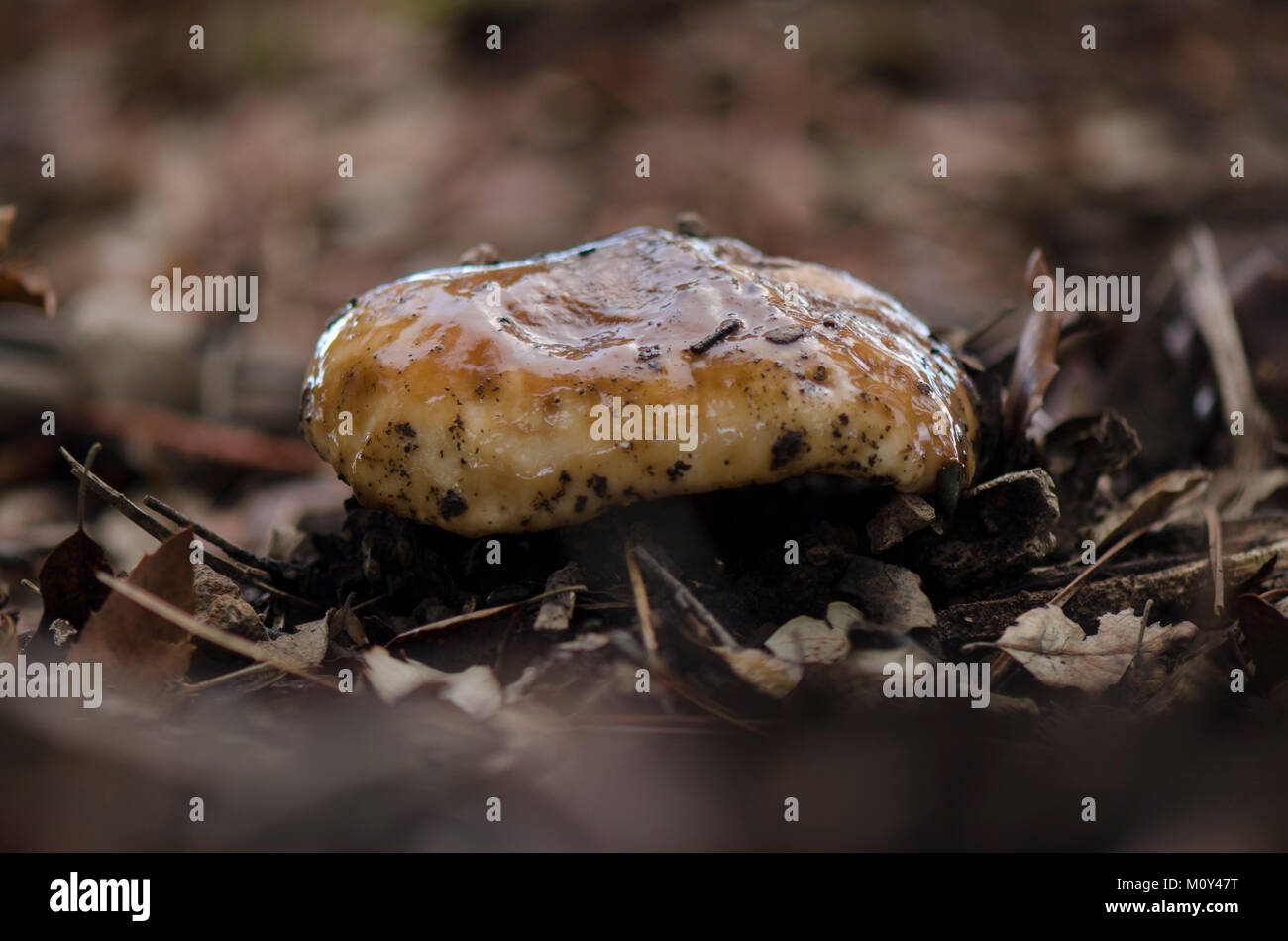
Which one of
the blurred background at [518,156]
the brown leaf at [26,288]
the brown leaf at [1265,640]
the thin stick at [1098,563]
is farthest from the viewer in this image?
the blurred background at [518,156]

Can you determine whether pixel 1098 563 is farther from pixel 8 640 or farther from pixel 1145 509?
pixel 8 640

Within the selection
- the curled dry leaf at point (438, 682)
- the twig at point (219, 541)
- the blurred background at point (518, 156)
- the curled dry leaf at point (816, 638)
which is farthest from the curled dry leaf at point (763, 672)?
the blurred background at point (518, 156)

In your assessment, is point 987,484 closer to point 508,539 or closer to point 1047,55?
point 508,539

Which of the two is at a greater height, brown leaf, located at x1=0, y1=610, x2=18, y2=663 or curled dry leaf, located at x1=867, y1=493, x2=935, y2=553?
curled dry leaf, located at x1=867, y1=493, x2=935, y2=553

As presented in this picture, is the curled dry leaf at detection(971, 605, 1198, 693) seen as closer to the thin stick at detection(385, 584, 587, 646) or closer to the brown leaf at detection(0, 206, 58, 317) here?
the thin stick at detection(385, 584, 587, 646)

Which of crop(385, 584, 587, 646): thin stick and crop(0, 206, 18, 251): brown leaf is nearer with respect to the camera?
crop(385, 584, 587, 646): thin stick

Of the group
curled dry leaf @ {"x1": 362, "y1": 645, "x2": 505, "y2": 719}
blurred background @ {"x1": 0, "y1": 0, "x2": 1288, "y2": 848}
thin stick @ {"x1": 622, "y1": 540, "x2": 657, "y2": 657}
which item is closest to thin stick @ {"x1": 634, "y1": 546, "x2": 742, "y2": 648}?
thin stick @ {"x1": 622, "y1": 540, "x2": 657, "y2": 657}

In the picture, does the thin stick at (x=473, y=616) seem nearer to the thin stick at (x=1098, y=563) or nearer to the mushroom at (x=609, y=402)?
the mushroom at (x=609, y=402)
